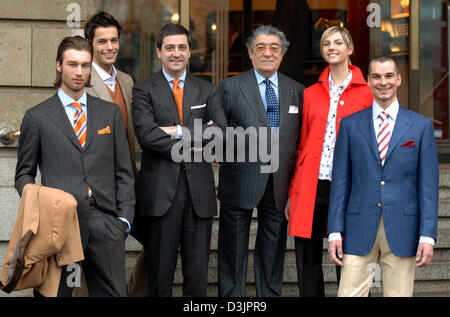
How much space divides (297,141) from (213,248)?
185cm

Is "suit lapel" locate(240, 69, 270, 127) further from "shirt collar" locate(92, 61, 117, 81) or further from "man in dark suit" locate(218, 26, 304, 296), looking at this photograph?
"shirt collar" locate(92, 61, 117, 81)

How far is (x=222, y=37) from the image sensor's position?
28.5ft

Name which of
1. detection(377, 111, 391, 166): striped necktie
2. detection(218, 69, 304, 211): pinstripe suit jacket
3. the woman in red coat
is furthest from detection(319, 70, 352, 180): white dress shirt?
detection(377, 111, 391, 166): striped necktie

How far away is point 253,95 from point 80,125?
5.11 feet

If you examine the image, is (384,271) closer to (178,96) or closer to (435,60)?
(178,96)

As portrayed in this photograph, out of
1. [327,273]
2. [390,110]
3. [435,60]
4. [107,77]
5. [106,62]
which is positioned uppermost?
[435,60]

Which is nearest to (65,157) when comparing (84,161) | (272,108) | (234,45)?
(84,161)

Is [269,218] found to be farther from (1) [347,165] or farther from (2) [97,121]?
(2) [97,121]

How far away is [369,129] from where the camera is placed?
15.4 feet

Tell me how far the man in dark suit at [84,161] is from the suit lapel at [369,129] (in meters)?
1.65

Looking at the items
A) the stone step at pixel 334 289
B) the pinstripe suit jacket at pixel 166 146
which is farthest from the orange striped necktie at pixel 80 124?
the stone step at pixel 334 289

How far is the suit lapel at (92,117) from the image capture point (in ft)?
14.7

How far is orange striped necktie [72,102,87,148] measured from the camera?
4.48 m
